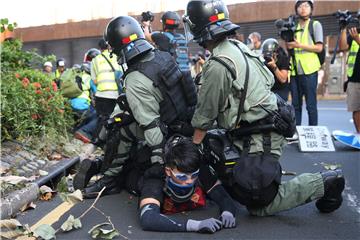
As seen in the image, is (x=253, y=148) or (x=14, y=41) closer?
(x=253, y=148)

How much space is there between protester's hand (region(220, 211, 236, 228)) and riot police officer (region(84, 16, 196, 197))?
2.35 ft

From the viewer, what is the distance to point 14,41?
26.6ft

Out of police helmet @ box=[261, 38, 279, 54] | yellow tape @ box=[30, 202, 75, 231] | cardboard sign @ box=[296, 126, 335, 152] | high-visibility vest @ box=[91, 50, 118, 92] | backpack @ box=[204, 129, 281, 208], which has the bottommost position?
cardboard sign @ box=[296, 126, 335, 152]

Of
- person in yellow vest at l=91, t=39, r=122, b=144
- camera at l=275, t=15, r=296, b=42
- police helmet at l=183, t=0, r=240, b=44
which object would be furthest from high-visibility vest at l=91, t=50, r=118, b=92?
police helmet at l=183, t=0, r=240, b=44

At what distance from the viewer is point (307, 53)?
22.6 feet

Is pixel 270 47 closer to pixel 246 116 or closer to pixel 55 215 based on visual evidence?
pixel 246 116

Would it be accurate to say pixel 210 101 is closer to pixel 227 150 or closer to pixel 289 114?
pixel 227 150

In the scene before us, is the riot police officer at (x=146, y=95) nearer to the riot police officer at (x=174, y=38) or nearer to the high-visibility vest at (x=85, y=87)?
the riot police officer at (x=174, y=38)

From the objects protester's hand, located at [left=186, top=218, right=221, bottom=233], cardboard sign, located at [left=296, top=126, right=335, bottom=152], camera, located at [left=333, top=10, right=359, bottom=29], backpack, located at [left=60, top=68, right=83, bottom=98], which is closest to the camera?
protester's hand, located at [left=186, top=218, right=221, bottom=233]

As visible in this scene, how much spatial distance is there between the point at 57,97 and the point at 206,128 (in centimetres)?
409

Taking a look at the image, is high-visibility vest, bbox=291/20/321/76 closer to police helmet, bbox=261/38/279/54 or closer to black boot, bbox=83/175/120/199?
police helmet, bbox=261/38/279/54

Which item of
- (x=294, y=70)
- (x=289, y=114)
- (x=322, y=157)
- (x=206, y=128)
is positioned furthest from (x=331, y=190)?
(x=294, y=70)

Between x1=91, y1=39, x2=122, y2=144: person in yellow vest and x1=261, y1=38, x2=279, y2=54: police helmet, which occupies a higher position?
x1=261, y1=38, x2=279, y2=54: police helmet

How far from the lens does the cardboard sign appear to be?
6.21 m
